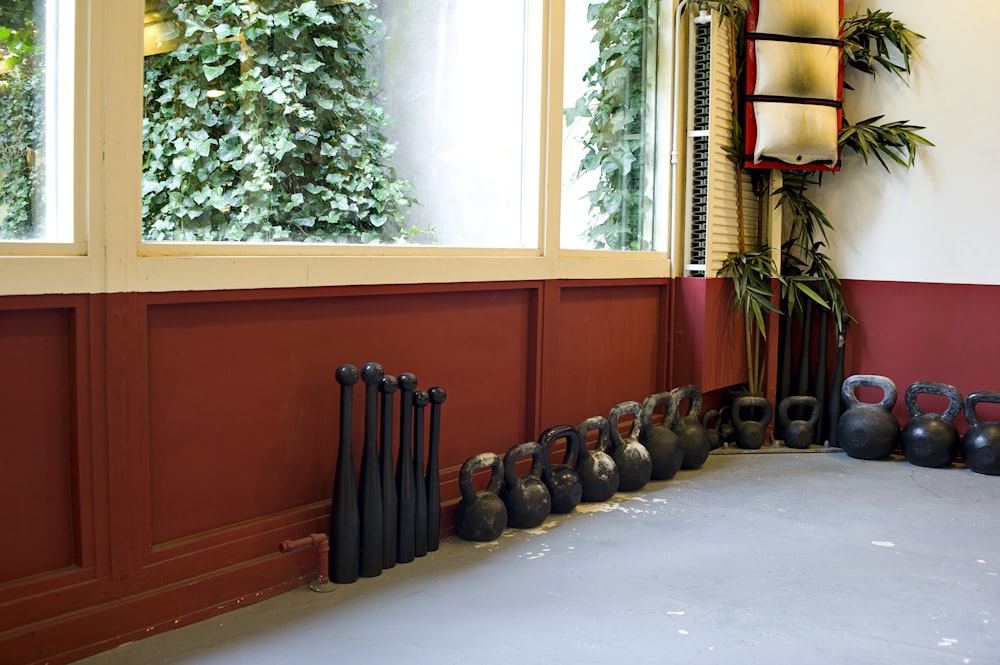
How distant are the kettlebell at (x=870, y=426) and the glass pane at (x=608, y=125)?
4.42ft

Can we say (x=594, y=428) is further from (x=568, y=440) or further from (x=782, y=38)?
(x=782, y=38)

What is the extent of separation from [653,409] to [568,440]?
0.74 meters

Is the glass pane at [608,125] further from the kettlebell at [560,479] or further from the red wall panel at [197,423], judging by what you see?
the kettlebell at [560,479]

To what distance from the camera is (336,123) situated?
3.18m

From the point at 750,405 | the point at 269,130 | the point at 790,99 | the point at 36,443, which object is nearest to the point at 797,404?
the point at 750,405

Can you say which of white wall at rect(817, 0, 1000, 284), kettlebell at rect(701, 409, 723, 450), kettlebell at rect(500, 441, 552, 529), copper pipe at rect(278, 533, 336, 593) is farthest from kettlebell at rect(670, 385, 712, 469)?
copper pipe at rect(278, 533, 336, 593)

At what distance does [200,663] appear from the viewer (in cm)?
238

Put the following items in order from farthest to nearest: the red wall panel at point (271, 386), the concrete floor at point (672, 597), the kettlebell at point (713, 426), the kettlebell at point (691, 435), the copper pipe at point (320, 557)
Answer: the kettlebell at point (713, 426), the kettlebell at point (691, 435), the copper pipe at point (320, 557), the red wall panel at point (271, 386), the concrete floor at point (672, 597)

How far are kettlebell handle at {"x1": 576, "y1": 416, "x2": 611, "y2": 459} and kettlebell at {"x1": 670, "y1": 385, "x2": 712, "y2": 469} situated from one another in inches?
19.0

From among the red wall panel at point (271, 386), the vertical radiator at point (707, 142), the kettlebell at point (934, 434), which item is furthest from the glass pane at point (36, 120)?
the kettlebell at point (934, 434)

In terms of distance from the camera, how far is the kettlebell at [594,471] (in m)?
3.87

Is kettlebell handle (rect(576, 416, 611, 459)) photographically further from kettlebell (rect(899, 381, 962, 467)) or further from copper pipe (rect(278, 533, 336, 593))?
kettlebell (rect(899, 381, 962, 467))

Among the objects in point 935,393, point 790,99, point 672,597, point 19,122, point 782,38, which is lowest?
point 672,597

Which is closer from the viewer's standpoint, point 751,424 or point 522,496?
point 522,496
